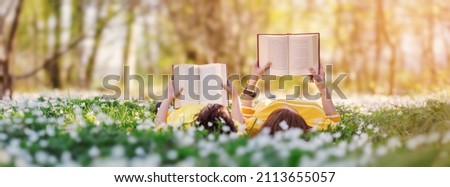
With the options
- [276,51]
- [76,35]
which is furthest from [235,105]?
[76,35]

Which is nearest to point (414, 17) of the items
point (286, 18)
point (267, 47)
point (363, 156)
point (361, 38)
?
point (361, 38)

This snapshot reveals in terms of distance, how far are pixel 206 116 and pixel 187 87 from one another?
456mm

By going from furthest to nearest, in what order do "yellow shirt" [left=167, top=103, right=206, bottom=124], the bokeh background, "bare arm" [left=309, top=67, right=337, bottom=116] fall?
the bokeh background, "bare arm" [left=309, top=67, right=337, bottom=116], "yellow shirt" [left=167, top=103, right=206, bottom=124]

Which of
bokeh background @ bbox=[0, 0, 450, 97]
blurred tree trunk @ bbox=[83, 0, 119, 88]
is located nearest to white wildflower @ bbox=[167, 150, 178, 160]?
bokeh background @ bbox=[0, 0, 450, 97]

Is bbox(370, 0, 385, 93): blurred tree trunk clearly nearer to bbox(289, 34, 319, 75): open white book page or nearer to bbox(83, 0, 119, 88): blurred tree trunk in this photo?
bbox(83, 0, 119, 88): blurred tree trunk

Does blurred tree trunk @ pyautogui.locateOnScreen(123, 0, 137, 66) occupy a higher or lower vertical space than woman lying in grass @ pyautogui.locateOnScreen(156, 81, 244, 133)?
higher

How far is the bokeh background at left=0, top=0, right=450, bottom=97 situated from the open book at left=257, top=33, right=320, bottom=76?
6783 millimetres

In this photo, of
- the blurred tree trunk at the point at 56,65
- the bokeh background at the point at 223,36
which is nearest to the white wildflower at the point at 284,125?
the bokeh background at the point at 223,36

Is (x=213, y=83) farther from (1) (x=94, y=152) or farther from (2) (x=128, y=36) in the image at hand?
(2) (x=128, y=36)

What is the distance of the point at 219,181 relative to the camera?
413cm

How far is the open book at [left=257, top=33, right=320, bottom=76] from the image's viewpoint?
18.9 feet

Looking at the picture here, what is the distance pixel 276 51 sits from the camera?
19.1ft

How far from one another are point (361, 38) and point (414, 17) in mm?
1479

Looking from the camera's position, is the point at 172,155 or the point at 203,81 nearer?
the point at 172,155
